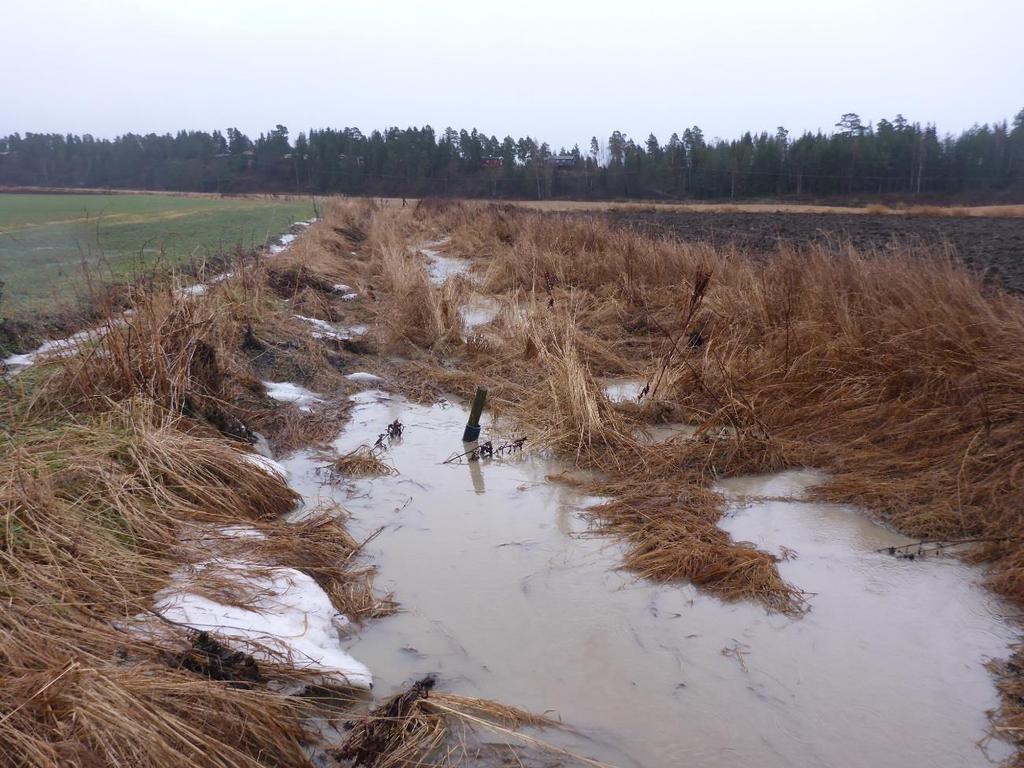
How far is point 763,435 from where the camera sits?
5535mm

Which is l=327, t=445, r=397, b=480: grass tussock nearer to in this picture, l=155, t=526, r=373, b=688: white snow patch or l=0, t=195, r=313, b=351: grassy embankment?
l=155, t=526, r=373, b=688: white snow patch

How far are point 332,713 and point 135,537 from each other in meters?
1.38

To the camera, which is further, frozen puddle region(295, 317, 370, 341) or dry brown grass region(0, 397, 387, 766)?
frozen puddle region(295, 317, 370, 341)

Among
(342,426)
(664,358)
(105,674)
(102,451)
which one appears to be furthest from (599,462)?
(105,674)

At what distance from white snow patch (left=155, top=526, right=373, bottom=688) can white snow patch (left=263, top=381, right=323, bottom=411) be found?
3123 mm

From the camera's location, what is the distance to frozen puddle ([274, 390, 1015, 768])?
2.86 meters

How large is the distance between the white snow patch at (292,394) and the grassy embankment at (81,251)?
137 cm

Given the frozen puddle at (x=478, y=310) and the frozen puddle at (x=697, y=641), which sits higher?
the frozen puddle at (x=478, y=310)

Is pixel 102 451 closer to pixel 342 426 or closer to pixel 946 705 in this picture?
pixel 342 426

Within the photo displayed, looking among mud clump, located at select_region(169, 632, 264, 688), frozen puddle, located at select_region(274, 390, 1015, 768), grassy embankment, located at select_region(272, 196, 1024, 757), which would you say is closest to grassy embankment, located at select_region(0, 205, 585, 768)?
mud clump, located at select_region(169, 632, 264, 688)

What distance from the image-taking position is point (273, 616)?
10.8 ft

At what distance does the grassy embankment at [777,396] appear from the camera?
14.1 ft

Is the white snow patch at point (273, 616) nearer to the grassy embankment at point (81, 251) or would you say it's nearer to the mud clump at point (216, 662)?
the mud clump at point (216, 662)

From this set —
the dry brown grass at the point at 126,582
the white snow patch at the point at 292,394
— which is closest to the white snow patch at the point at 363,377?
the white snow patch at the point at 292,394
